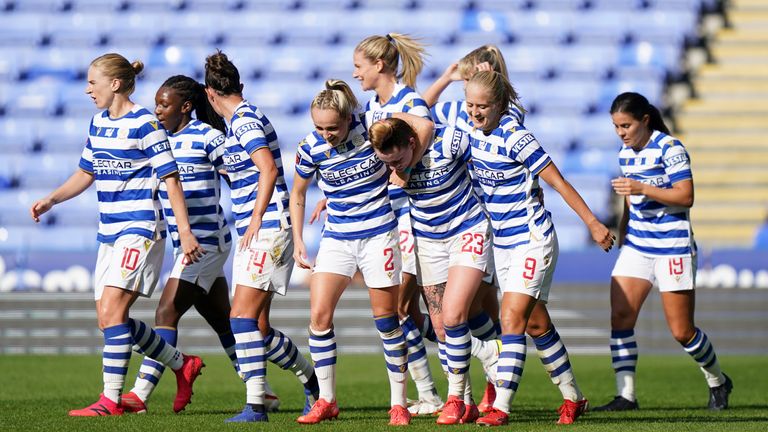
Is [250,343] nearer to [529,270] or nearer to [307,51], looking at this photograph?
[529,270]

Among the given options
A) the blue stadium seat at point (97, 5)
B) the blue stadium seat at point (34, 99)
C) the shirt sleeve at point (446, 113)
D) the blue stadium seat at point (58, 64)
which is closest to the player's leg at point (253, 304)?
the shirt sleeve at point (446, 113)

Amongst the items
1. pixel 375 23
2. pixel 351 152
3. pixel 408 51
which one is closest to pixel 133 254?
pixel 351 152

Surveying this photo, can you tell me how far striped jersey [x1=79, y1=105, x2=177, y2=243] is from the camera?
22.9 ft

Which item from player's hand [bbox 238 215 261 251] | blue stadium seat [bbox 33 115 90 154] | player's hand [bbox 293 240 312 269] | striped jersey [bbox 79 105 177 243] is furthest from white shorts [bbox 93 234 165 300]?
blue stadium seat [bbox 33 115 90 154]

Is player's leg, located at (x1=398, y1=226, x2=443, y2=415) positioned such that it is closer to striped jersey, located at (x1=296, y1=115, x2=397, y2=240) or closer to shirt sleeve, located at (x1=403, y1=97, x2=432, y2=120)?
striped jersey, located at (x1=296, y1=115, x2=397, y2=240)

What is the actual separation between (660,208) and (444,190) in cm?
196

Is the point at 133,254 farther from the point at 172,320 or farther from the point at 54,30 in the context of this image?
the point at 54,30

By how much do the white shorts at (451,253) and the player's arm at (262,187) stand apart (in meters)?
0.94

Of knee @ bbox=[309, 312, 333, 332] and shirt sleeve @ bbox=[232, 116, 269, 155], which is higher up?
shirt sleeve @ bbox=[232, 116, 269, 155]

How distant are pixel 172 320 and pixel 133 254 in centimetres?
84

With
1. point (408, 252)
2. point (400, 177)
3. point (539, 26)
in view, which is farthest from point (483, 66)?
point (539, 26)

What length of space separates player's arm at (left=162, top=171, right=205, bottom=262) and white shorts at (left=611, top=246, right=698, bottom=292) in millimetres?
2980

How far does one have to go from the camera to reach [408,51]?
24.3ft

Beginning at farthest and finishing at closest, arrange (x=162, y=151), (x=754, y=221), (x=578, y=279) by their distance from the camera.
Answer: (x=754, y=221)
(x=578, y=279)
(x=162, y=151)
